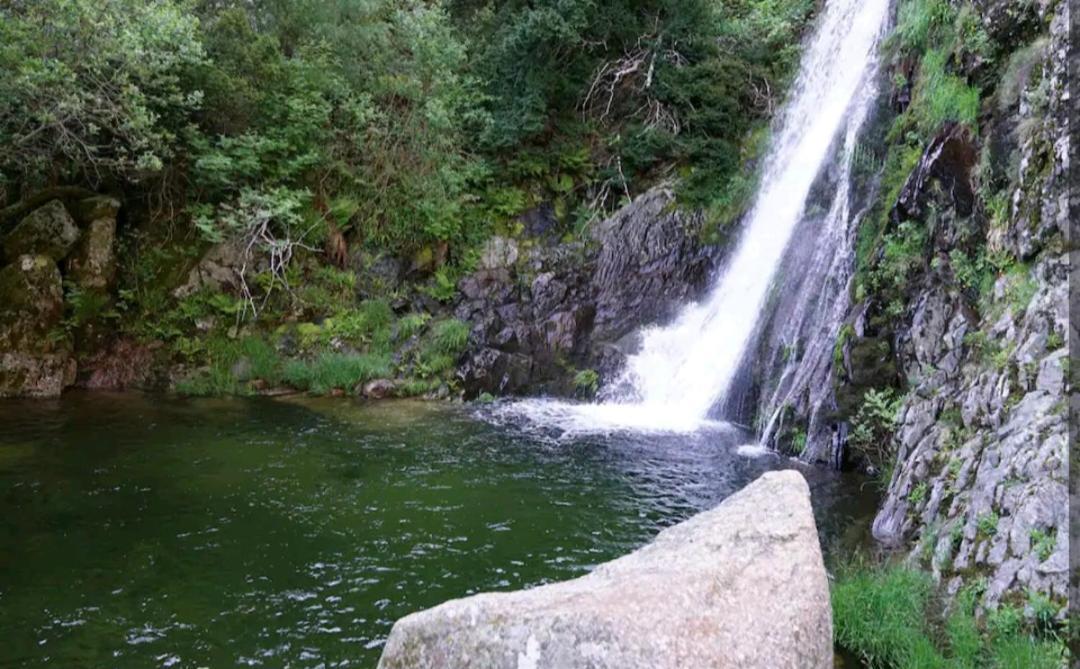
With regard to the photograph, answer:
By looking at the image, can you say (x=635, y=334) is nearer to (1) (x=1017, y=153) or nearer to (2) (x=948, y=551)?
(1) (x=1017, y=153)

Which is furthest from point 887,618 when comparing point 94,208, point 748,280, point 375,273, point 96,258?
point 94,208

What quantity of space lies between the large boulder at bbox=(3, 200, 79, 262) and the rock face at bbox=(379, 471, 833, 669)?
41.9 feet

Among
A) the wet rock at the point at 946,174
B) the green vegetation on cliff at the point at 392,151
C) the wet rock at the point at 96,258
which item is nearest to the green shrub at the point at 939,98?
the wet rock at the point at 946,174

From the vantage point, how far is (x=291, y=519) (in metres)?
7.27

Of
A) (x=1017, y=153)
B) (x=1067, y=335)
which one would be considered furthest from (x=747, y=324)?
(x=1067, y=335)

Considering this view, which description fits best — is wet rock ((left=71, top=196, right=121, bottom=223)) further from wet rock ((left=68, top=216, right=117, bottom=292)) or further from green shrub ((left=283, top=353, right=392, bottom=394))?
green shrub ((left=283, top=353, right=392, bottom=394))

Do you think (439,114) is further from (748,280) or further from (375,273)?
(748,280)

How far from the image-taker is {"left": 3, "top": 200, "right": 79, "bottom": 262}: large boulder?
12.8 meters

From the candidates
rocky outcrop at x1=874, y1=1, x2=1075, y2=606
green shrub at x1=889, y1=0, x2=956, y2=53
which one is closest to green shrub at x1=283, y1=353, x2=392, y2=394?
rocky outcrop at x1=874, y1=1, x2=1075, y2=606

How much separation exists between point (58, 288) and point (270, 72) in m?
5.62

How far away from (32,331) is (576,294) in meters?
9.85

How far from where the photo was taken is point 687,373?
40.1 ft

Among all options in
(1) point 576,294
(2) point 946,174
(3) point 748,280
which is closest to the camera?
(2) point 946,174

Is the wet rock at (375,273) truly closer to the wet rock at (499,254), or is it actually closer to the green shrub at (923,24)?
the wet rock at (499,254)
